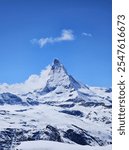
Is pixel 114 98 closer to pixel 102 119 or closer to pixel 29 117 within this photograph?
pixel 29 117

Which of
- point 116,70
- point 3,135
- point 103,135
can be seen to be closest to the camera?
point 116,70

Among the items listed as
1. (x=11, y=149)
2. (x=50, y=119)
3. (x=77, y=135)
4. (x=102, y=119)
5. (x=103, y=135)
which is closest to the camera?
(x=11, y=149)

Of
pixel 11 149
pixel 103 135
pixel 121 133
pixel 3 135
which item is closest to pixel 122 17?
pixel 121 133

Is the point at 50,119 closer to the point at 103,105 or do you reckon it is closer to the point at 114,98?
the point at 103,105

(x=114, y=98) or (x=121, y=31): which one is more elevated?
(x=121, y=31)

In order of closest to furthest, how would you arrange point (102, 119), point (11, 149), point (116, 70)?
point (116, 70)
point (11, 149)
point (102, 119)

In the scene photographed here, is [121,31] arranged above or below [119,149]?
above

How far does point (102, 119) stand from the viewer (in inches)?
6225

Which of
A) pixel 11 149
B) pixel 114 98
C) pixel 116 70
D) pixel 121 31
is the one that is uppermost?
pixel 121 31

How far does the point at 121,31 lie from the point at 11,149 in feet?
264

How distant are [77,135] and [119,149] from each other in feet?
324

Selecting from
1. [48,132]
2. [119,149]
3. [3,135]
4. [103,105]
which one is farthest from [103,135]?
[119,149]

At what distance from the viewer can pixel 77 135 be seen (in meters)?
106

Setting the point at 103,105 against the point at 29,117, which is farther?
the point at 103,105
